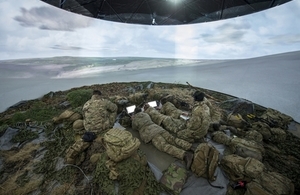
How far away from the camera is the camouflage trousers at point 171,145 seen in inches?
95.1

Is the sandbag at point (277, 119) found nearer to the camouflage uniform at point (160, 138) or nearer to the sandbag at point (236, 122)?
the sandbag at point (236, 122)

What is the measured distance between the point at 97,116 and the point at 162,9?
3073 mm

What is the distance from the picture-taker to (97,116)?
2895 mm

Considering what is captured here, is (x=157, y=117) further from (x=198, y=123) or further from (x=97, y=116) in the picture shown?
(x=97, y=116)

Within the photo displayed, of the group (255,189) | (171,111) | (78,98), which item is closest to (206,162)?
(255,189)

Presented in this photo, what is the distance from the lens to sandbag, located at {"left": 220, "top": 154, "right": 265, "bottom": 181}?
189 centimetres

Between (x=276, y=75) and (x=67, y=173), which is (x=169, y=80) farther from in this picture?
(x=67, y=173)

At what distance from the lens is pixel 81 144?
7.79 feet

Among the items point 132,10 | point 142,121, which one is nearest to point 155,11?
point 132,10

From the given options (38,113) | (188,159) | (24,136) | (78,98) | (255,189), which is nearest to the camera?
(255,189)

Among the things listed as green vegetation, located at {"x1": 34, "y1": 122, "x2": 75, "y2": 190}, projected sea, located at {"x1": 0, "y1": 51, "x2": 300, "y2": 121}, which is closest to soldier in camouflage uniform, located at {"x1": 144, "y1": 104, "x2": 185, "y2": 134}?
green vegetation, located at {"x1": 34, "y1": 122, "x2": 75, "y2": 190}

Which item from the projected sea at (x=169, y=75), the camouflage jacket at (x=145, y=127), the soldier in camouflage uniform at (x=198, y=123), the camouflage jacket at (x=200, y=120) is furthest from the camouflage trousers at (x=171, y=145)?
the projected sea at (x=169, y=75)

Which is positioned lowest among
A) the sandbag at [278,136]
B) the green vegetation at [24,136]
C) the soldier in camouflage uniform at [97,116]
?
the sandbag at [278,136]

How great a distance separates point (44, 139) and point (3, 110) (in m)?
2.38
